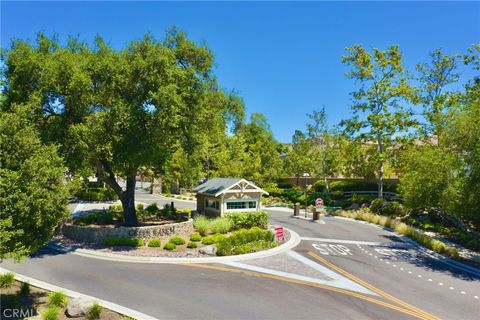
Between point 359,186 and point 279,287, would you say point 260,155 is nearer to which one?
point 359,186

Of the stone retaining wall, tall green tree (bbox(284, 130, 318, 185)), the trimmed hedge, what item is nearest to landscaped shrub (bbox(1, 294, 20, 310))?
the stone retaining wall

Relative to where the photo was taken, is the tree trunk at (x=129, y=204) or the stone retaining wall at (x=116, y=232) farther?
the tree trunk at (x=129, y=204)

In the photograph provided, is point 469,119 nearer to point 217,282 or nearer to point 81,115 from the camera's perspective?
point 217,282

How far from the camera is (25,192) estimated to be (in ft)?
41.7

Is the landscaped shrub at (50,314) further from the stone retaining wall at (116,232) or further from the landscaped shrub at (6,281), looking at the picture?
the stone retaining wall at (116,232)

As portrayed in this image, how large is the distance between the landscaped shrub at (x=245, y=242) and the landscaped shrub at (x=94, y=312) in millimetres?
10109

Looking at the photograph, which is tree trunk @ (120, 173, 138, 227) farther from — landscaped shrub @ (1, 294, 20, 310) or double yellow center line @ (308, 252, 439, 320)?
double yellow center line @ (308, 252, 439, 320)

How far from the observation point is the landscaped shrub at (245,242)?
22.0m

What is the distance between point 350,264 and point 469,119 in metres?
11.5

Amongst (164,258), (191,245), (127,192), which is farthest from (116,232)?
(191,245)

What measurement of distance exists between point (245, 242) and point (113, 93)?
13.9 m

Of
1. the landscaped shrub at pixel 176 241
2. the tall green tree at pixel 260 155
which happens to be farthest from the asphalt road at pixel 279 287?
the tall green tree at pixel 260 155

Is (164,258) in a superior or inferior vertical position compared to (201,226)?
inferior

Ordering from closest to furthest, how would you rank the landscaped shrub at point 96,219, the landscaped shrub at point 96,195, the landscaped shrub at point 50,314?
the landscaped shrub at point 50,314, the landscaped shrub at point 96,219, the landscaped shrub at point 96,195
